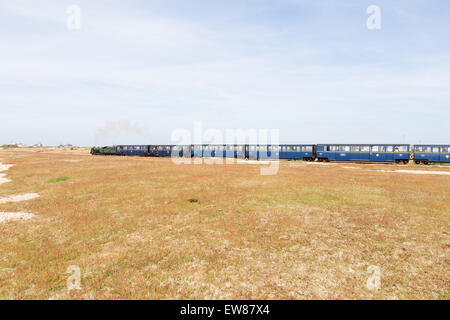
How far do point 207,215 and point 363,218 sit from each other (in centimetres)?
847

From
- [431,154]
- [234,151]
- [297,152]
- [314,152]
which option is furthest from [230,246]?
[234,151]

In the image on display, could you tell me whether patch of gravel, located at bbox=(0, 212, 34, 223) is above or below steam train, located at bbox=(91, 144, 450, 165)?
below

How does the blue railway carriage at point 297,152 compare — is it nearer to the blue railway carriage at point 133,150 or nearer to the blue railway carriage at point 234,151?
the blue railway carriage at point 234,151

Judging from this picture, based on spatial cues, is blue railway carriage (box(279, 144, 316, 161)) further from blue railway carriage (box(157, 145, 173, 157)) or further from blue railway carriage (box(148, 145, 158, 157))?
blue railway carriage (box(148, 145, 158, 157))

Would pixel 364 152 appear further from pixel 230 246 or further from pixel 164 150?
pixel 164 150

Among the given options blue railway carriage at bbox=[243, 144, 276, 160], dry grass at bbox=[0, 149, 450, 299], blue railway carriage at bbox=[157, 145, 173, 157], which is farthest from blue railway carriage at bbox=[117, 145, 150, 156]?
dry grass at bbox=[0, 149, 450, 299]

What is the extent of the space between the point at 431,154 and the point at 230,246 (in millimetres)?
52412

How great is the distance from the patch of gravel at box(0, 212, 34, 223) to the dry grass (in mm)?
671

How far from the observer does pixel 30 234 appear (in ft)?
36.7

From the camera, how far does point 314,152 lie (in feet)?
181

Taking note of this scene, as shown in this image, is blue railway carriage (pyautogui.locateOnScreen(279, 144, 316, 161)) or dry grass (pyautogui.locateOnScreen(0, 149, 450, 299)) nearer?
dry grass (pyautogui.locateOnScreen(0, 149, 450, 299))

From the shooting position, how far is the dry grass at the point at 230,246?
22.6ft

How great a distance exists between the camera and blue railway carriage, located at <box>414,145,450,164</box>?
4329 centimetres
